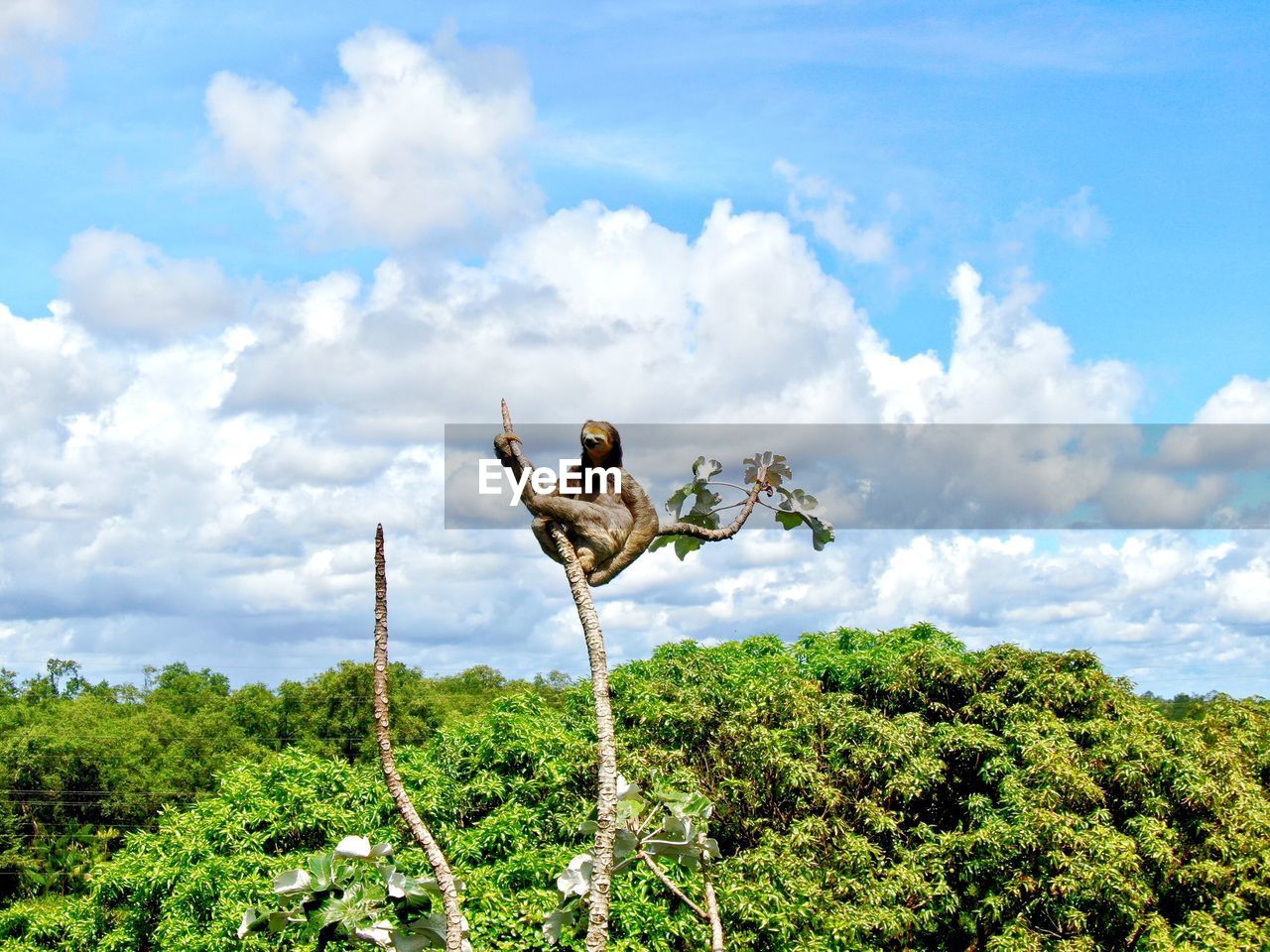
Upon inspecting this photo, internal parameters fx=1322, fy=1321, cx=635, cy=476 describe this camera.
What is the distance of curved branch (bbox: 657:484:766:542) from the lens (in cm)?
509

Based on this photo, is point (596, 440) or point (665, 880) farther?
point (665, 880)

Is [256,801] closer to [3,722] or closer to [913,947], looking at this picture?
[913,947]

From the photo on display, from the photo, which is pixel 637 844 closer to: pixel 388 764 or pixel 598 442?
pixel 388 764

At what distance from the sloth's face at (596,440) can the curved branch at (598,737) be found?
24 cm

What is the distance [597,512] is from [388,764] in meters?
1.16

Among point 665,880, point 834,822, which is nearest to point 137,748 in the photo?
point 834,822

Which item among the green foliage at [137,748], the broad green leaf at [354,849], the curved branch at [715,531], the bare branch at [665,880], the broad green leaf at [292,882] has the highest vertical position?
the curved branch at [715,531]

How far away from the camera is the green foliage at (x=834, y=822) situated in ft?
42.9

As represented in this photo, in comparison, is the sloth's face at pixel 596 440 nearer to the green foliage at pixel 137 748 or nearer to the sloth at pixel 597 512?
the sloth at pixel 597 512

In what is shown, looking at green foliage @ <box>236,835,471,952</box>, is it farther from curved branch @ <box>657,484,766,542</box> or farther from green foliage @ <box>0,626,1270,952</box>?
green foliage @ <box>0,626,1270,952</box>

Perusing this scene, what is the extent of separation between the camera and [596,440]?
4.86 m

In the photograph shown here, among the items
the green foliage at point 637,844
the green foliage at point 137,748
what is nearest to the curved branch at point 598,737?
the green foliage at point 637,844

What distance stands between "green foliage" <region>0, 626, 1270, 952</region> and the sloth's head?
8.19 meters

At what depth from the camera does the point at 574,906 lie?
512 centimetres
